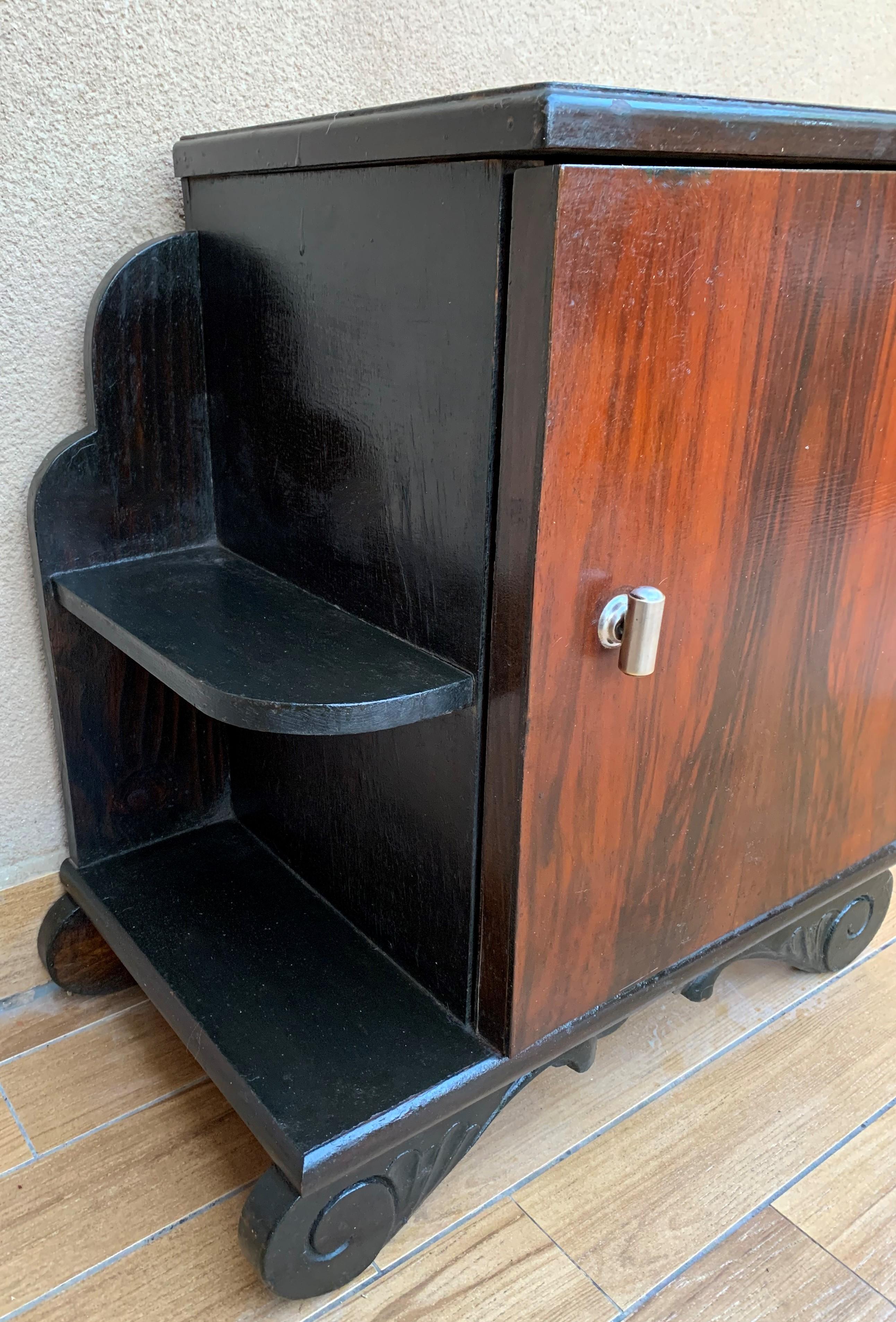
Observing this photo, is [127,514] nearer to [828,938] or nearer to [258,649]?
[258,649]

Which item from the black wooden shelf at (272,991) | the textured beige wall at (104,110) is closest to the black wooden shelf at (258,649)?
the textured beige wall at (104,110)

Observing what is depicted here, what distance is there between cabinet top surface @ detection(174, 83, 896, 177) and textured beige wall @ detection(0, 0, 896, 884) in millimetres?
170

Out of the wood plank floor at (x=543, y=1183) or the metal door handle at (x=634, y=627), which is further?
the wood plank floor at (x=543, y=1183)

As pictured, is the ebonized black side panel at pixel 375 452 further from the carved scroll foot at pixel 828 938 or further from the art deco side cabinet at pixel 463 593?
the carved scroll foot at pixel 828 938

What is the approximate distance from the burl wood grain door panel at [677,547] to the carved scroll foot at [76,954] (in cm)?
38

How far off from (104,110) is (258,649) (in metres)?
0.41

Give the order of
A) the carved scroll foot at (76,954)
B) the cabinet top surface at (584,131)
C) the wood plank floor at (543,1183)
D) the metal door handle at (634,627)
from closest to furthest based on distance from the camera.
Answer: the cabinet top surface at (584,131) → the metal door handle at (634,627) → the wood plank floor at (543,1183) → the carved scroll foot at (76,954)

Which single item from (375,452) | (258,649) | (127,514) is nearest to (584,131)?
(375,452)

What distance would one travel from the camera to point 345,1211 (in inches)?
24.7

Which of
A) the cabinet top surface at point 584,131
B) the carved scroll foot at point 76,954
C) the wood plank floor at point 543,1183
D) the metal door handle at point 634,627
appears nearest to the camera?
the cabinet top surface at point 584,131

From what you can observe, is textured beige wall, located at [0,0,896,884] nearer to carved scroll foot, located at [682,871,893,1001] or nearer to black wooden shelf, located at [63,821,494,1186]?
black wooden shelf, located at [63,821,494,1186]

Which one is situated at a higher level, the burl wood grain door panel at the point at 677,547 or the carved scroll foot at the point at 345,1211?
the burl wood grain door panel at the point at 677,547

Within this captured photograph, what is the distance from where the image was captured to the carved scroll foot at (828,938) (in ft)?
2.82

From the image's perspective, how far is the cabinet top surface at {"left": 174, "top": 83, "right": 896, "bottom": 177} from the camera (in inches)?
17.7
